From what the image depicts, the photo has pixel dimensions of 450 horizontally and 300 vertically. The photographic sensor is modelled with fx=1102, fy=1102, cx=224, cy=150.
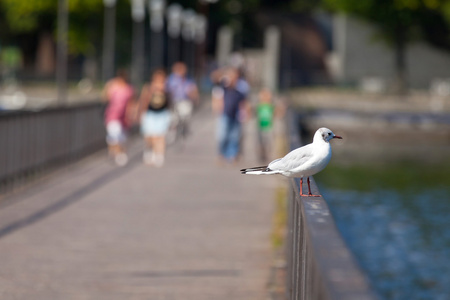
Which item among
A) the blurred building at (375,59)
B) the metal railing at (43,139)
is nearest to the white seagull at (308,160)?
the metal railing at (43,139)

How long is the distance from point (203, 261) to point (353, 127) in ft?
117

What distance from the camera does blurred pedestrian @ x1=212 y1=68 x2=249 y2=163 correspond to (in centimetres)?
1978

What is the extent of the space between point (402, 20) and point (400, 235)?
50171mm

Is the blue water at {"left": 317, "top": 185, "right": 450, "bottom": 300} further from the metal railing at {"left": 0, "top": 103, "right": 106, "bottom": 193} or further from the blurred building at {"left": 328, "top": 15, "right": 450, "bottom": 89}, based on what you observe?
the blurred building at {"left": 328, "top": 15, "right": 450, "bottom": 89}

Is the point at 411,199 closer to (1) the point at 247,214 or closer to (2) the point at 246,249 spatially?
(1) the point at 247,214

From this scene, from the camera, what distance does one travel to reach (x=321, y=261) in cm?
396

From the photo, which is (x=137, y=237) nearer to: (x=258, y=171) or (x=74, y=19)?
(x=258, y=171)

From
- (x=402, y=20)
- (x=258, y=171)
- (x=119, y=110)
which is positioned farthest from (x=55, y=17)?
(x=258, y=171)

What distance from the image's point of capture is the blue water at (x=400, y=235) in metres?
16.5

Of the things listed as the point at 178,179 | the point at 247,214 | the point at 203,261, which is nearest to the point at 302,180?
the point at 203,261

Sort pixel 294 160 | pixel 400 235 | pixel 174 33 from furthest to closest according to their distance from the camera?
pixel 174 33, pixel 400 235, pixel 294 160

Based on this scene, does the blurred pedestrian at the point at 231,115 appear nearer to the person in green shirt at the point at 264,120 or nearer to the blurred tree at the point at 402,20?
the person in green shirt at the point at 264,120

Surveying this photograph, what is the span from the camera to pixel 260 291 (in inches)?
341

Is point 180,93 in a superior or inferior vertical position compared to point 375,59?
inferior
